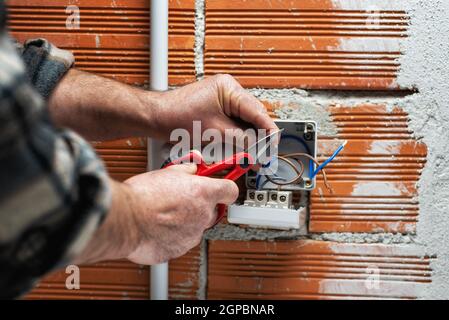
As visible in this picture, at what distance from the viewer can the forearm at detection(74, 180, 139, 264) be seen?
19.9 inches

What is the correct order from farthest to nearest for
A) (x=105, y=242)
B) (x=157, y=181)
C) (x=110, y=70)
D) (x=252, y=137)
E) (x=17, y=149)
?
1. (x=110, y=70)
2. (x=252, y=137)
3. (x=157, y=181)
4. (x=105, y=242)
5. (x=17, y=149)

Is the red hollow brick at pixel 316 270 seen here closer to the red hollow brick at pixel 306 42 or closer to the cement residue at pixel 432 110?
the cement residue at pixel 432 110

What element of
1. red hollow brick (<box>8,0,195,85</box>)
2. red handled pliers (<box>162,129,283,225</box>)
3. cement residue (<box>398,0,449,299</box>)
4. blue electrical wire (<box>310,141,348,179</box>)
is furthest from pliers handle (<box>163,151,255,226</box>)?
cement residue (<box>398,0,449,299</box>)

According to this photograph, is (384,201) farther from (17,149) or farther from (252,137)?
(17,149)

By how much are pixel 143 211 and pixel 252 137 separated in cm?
33

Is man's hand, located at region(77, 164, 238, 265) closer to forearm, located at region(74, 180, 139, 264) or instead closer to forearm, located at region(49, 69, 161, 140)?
forearm, located at region(74, 180, 139, 264)

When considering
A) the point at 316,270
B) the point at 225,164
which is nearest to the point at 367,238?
the point at 316,270

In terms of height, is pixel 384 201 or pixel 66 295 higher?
pixel 384 201

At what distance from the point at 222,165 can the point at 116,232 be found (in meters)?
0.33

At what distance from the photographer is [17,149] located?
364 millimetres

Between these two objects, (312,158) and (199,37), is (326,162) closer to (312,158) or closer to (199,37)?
(312,158)

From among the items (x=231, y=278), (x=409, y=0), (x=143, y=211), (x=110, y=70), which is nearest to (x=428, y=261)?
(x=231, y=278)

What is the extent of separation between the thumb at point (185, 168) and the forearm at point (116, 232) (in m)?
0.17

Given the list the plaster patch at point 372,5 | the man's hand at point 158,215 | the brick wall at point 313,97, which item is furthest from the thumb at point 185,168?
the plaster patch at point 372,5
